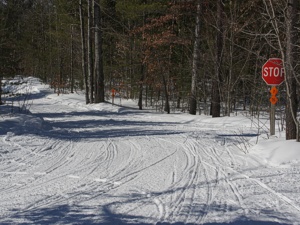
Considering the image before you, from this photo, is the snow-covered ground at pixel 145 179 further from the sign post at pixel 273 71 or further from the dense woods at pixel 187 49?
the dense woods at pixel 187 49

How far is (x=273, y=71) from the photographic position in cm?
809

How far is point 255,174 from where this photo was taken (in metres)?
5.81

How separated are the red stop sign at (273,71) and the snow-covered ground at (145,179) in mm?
1538

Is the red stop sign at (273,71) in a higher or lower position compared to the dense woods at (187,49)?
lower

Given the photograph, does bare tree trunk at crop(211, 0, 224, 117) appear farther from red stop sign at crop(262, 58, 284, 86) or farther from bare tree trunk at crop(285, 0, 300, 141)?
bare tree trunk at crop(285, 0, 300, 141)

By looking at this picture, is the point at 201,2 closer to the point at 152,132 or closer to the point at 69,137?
the point at 152,132

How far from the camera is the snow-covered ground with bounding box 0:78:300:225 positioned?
3.92m

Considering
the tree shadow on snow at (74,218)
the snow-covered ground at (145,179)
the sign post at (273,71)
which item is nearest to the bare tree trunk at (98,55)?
the snow-covered ground at (145,179)

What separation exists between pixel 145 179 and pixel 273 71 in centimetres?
454

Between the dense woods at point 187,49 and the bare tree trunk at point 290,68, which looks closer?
the bare tree trunk at point 290,68

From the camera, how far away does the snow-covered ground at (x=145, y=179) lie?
3.92m

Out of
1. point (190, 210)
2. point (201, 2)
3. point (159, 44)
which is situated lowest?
point (190, 210)

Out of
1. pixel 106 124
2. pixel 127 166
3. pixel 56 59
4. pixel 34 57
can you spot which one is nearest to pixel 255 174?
pixel 127 166

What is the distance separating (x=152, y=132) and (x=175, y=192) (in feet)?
19.9
